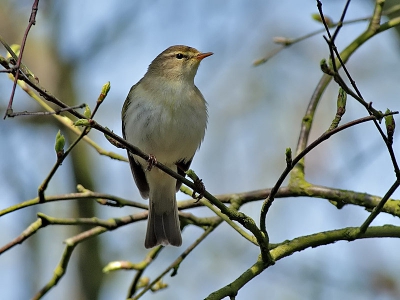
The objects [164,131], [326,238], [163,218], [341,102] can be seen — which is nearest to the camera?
[341,102]

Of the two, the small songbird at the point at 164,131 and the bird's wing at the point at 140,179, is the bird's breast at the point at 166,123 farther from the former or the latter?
the bird's wing at the point at 140,179

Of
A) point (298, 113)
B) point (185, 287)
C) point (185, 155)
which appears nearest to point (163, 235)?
point (185, 155)

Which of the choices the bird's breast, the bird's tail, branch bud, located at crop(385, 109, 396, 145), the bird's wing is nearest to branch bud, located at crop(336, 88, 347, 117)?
branch bud, located at crop(385, 109, 396, 145)

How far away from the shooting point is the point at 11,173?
7340 millimetres

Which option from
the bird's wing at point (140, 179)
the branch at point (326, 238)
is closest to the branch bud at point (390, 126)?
the branch at point (326, 238)

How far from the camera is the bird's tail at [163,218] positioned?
428 centimetres

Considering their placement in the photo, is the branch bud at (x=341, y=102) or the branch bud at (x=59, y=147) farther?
the branch bud at (x=59, y=147)

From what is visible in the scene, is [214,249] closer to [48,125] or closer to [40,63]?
[48,125]

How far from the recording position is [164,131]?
4289 mm

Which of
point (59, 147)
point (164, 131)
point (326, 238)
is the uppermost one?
point (164, 131)

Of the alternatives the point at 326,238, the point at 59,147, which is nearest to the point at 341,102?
the point at 326,238

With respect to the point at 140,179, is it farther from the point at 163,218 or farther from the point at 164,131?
the point at 164,131

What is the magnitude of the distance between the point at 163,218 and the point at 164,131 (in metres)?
0.67

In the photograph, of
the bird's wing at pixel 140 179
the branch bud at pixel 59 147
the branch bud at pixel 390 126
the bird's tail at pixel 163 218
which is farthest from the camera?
Result: the bird's wing at pixel 140 179
